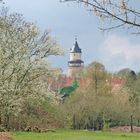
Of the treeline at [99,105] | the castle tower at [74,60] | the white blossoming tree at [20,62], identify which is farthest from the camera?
the castle tower at [74,60]

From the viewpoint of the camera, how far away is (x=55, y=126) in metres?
46.7

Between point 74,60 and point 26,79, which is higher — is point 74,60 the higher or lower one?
the higher one

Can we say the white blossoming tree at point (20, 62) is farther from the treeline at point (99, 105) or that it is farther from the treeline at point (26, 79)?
the treeline at point (99, 105)

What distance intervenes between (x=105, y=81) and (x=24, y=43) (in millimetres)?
22102

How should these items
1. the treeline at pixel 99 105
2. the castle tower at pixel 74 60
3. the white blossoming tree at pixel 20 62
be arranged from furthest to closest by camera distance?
the castle tower at pixel 74 60, the treeline at pixel 99 105, the white blossoming tree at pixel 20 62

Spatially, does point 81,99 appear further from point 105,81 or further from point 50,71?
point 50,71

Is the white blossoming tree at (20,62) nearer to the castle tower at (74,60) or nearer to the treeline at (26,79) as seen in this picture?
the treeline at (26,79)

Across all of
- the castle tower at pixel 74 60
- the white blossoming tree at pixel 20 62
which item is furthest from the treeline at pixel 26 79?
the castle tower at pixel 74 60

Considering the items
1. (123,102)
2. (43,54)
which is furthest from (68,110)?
(43,54)

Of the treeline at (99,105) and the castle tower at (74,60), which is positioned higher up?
the castle tower at (74,60)

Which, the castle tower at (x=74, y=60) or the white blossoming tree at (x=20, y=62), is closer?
the white blossoming tree at (x=20, y=62)

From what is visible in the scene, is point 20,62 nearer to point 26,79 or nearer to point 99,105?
point 26,79

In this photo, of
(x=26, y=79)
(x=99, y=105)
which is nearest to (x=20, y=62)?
(x=26, y=79)

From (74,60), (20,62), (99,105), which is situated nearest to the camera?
(20,62)
